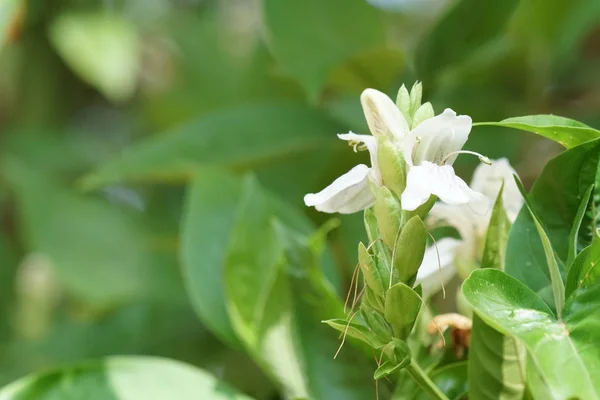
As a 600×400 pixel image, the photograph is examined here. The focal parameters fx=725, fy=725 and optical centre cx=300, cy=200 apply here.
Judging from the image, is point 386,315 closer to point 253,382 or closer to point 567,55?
point 253,382

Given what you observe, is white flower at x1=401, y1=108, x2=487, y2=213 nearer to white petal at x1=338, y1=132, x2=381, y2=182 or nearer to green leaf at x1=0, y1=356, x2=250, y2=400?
white petal at x1=338, y1=132, x2=381, y2=182

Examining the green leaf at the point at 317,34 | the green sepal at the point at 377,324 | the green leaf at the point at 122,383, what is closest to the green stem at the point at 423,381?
the green sepal at the point at 377,324

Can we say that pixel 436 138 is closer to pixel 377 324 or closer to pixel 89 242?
pixel 377 324

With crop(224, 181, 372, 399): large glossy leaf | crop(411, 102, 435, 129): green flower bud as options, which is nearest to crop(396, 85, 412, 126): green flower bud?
crop(411, 102, 435, 129): green flower bud

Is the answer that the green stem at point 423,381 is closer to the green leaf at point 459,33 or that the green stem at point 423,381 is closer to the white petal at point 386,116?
the white petal at point 386,116

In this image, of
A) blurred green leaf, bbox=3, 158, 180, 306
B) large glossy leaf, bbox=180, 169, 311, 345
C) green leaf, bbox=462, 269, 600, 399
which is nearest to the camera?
green leaf, bbox=462, 269, 600, 399

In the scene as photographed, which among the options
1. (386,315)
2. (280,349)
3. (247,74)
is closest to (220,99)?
(247,74)

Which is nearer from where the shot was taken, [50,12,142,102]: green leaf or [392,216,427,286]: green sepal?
[392,216,427,286]: green sepal
